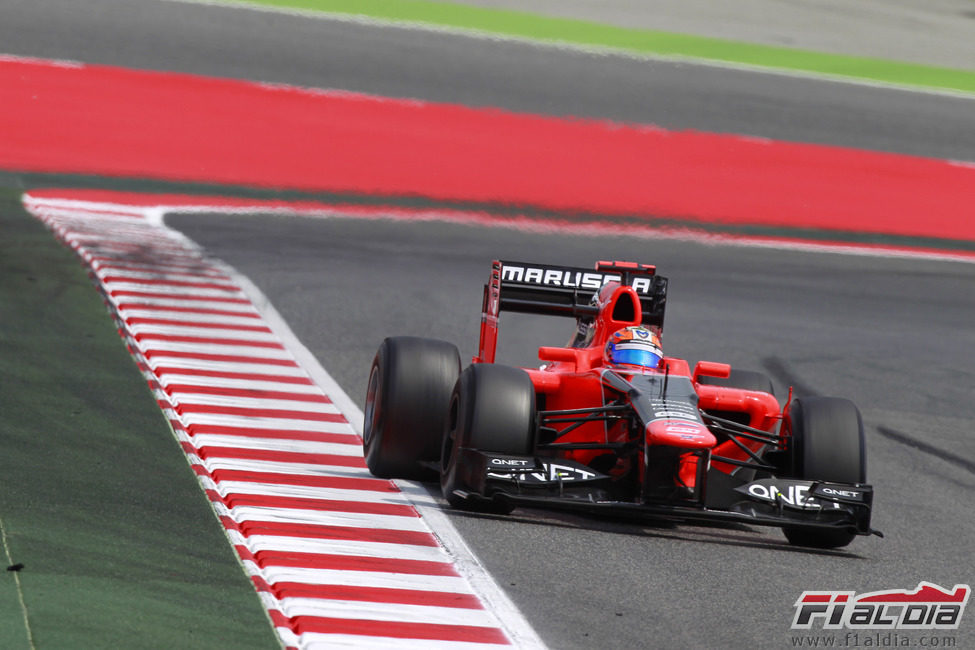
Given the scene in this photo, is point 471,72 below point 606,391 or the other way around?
the other way around

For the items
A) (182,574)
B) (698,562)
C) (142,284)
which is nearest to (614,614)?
(698,562)

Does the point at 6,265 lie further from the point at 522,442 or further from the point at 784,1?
the point at 784,1

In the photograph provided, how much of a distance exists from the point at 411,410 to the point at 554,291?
1461 mm

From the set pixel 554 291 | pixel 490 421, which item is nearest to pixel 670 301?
pixel 554 291

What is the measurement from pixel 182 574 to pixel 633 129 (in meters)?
15.8

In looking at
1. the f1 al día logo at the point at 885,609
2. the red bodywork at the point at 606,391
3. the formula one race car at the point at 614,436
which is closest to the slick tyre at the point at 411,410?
the formula one race car at the point at 614,436

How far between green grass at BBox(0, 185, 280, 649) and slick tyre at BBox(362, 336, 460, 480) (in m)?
1.14

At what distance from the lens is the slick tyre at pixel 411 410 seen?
9.14 meters

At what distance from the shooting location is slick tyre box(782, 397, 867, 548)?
860cm

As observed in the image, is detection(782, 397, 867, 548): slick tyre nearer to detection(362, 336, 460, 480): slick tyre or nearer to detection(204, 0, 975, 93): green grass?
detection(362, 336, 460, 480): slick tyre

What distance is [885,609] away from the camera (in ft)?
24.5

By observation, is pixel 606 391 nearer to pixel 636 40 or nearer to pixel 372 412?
pixel 372 412

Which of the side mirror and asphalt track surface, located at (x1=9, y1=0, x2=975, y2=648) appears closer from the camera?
asphalt track surface, located at (x1=9, y1=0, x2=975, y2=648)

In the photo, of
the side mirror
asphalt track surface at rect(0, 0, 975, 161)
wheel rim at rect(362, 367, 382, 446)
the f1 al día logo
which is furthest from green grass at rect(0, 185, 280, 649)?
asphalt track surface at rect(0, 0, 975, 161)
